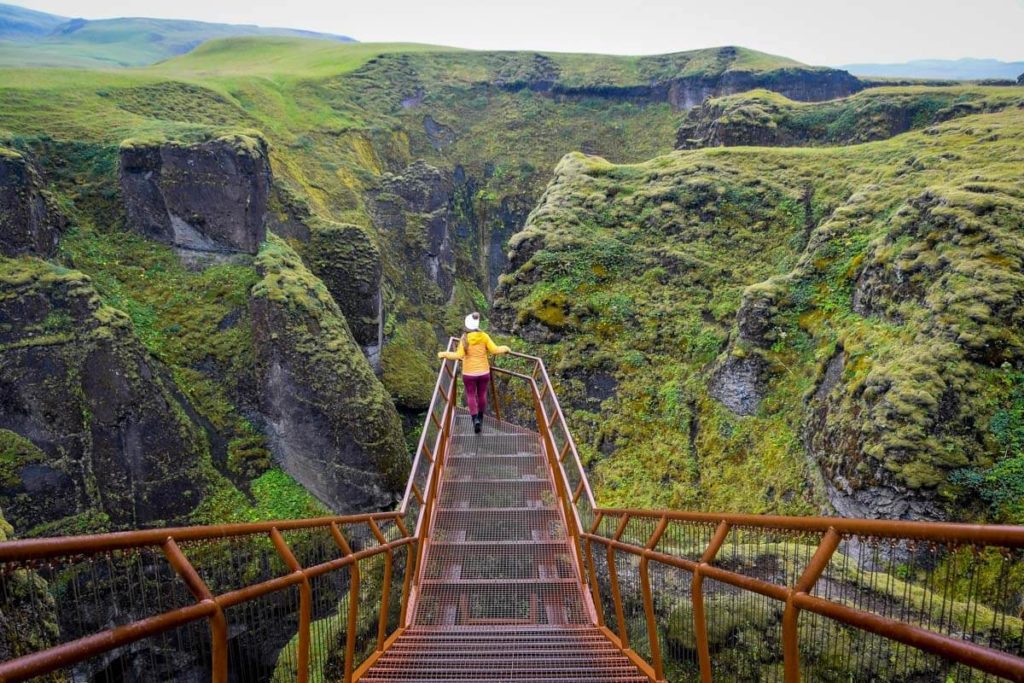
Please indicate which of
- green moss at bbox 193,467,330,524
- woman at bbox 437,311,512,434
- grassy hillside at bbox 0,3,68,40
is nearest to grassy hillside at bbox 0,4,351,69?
grassy hillside at bbox 0,3,68,40

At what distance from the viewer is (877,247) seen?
43.9 feet

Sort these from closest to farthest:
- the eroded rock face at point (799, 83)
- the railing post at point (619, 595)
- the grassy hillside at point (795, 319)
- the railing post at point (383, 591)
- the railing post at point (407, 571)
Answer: the railing post at point (619, 595), the railing post at point (383, 591), the railing post at point (407, 571), the grassy hillside at point (795, 319), the eroded rock face at point (799, 83)

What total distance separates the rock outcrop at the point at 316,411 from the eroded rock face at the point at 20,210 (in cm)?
673

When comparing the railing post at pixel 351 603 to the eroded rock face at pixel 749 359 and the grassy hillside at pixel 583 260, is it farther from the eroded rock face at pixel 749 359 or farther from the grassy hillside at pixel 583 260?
the eroded rock face at pixel 749 359

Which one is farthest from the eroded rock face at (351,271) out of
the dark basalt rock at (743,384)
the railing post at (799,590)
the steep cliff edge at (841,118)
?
the railing post at (799,590)

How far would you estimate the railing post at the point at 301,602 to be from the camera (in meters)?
3.89

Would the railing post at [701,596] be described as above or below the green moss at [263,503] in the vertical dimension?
above

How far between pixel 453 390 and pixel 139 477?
1389 cm

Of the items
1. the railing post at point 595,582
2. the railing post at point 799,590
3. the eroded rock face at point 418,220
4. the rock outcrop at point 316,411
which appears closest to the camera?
the railing post at point 799,590

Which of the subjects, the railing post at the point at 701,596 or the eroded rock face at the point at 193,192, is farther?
the eroded rock face at the point at 193,192

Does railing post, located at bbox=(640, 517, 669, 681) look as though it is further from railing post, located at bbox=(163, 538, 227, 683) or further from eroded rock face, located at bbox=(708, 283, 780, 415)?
eroded rock face, located at bbox=(708, 283, 780, 415)

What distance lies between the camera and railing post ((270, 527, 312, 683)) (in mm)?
3889

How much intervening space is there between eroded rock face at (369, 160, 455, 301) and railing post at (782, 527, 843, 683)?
129 feet

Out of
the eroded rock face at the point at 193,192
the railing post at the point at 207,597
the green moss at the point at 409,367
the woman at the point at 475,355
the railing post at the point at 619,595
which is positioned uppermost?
the eroded rock face at the point at 193,192
